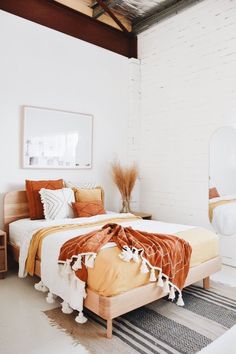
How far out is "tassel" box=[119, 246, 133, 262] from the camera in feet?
7.20

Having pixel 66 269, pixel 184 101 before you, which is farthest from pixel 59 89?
pixel 66 269

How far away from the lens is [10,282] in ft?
10.4

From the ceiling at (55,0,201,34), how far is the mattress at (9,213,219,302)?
10.0 feet

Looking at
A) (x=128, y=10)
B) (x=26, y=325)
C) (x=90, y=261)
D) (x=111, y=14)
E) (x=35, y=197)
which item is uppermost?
(x=128, y=10)

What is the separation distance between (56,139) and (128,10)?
2331 millimetres

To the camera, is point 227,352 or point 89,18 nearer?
point 227,352

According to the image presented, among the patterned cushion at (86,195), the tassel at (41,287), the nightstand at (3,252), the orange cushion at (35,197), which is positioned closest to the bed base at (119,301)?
the tassel at (41,287)

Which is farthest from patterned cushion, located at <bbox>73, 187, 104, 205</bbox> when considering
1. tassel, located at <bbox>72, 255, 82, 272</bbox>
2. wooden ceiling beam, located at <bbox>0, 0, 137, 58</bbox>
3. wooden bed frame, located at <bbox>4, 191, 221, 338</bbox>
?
wooden ceiling beam, located at <bbox>0, 0, 137, 58</bbox>

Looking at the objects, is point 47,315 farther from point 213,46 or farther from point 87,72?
point 213,46

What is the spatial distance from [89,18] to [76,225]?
3.14 m

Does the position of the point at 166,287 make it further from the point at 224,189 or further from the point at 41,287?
the point at 224,189

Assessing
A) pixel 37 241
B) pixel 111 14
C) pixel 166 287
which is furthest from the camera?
pixel 111 14

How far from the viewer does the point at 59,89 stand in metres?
4.18

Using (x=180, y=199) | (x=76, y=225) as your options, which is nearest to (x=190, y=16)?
(x=180, y=199)
